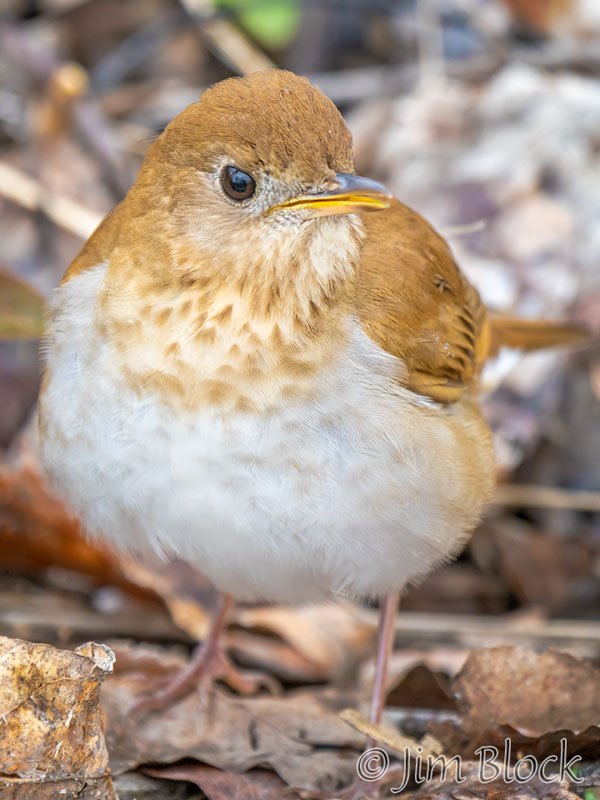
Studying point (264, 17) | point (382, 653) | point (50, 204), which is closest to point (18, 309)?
point (50, 204)

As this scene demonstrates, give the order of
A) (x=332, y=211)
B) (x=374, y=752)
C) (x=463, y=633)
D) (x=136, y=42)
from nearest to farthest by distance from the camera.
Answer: (x=332, y=211)
(x=374, y=752)
(x=463, y=633)
(x=136, y=42)

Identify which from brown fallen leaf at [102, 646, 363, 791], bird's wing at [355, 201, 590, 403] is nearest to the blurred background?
brown fallen leaf at [102, 646, 363, 791]

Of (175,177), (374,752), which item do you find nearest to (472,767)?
(374,752)

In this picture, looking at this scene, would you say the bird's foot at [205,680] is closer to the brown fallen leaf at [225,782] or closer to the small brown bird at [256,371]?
the brown fallen leaf at [225,782]

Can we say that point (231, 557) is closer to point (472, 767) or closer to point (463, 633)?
point (472, 767)

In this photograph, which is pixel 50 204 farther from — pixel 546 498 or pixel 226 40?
pixel 546 498

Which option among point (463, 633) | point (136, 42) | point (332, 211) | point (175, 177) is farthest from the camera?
point (136, 42)
